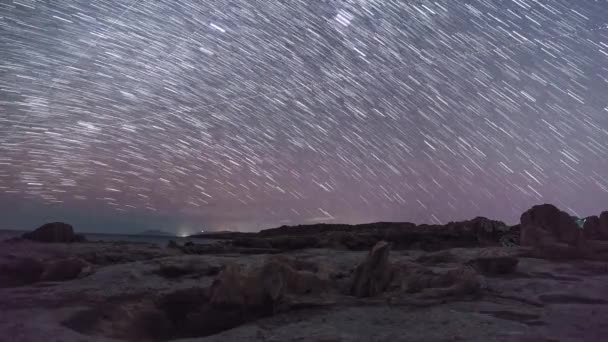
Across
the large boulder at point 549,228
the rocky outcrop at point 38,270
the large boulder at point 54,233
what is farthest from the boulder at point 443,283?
the large boulder at point 54,233

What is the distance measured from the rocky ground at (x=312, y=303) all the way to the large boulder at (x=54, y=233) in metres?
20.3

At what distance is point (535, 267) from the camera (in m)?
20.6

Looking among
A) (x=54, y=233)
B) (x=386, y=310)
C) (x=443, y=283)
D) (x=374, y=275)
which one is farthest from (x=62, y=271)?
(x=54, y=233)

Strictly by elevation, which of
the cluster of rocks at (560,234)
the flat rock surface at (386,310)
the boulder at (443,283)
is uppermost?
the cluster of rocks at (560,234)

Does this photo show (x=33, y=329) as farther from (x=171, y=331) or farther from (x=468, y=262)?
(x=468, y=262)

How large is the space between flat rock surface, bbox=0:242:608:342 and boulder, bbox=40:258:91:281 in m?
0.80

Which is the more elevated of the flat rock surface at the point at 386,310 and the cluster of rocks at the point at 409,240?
the cluster of rocks at the point at 409,240

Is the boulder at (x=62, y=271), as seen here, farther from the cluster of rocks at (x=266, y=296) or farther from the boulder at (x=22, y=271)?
the cluster of rocks at (x=266, y=296)

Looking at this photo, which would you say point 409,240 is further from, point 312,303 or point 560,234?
point 312,303

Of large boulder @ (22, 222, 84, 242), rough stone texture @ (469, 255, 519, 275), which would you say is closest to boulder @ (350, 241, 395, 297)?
rough stone texture @ (469, 255, 519, 275)

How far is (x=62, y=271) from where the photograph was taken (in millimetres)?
20062

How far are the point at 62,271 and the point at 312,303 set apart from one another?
37.5 ft

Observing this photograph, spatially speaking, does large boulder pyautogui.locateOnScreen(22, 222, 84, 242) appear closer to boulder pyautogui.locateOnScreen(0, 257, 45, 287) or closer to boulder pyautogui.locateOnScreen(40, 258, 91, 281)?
boulder pyautogui.locateOnScreen(0, 257, 45, 287)

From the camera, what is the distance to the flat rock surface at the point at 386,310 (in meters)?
11.2
